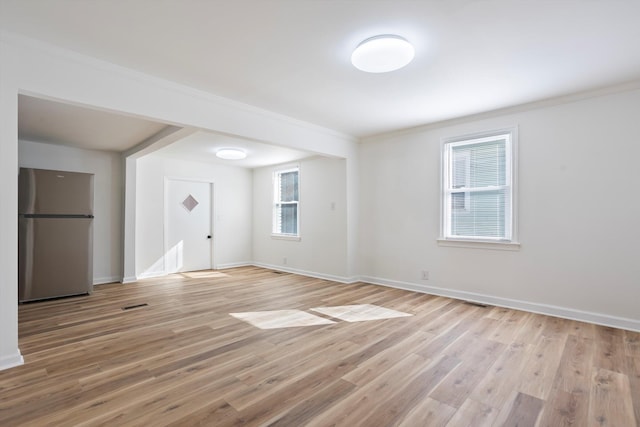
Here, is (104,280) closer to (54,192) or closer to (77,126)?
(54,192)

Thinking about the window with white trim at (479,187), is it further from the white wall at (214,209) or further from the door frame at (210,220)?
the door frame at (210,220)

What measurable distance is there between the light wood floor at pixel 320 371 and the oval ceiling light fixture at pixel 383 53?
244 centimetres

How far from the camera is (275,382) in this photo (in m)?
2.21

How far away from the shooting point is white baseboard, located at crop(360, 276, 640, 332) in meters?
3.26

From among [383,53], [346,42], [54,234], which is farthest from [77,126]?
[383,53]

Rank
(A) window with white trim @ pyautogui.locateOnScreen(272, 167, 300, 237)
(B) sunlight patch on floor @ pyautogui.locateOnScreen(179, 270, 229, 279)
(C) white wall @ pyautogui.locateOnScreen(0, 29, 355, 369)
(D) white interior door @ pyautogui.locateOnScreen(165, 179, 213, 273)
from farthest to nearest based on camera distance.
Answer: (A) window with white trim @ pyautogui.locateOnScreen(272, 167, 300, 237) < (D) white interior door @ pyautogui.locateOnScreen(165, 179, 213, 273) < (B) sunlight patch on floor @ pyautogui.locateOnScreen(179, 270, 229, 279) < (C) white wall @ pyautogui.locateOnScreen(0, 29, 355, 369)

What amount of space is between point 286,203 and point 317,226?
1195 mm

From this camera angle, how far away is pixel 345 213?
5562 mm

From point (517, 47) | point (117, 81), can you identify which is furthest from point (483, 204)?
point (117, 81)

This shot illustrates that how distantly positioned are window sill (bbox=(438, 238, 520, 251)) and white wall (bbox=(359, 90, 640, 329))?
63mm

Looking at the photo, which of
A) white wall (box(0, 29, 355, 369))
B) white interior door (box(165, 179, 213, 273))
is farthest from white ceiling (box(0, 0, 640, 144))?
white interior door (box(165, 179, 213, 273))

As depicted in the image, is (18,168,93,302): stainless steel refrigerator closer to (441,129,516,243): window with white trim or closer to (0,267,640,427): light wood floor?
(0,267,640,427): light wood floor

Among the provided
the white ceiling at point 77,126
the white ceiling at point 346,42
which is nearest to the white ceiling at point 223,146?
the white ceiling at point 77,126

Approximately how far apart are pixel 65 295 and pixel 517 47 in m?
6.31
